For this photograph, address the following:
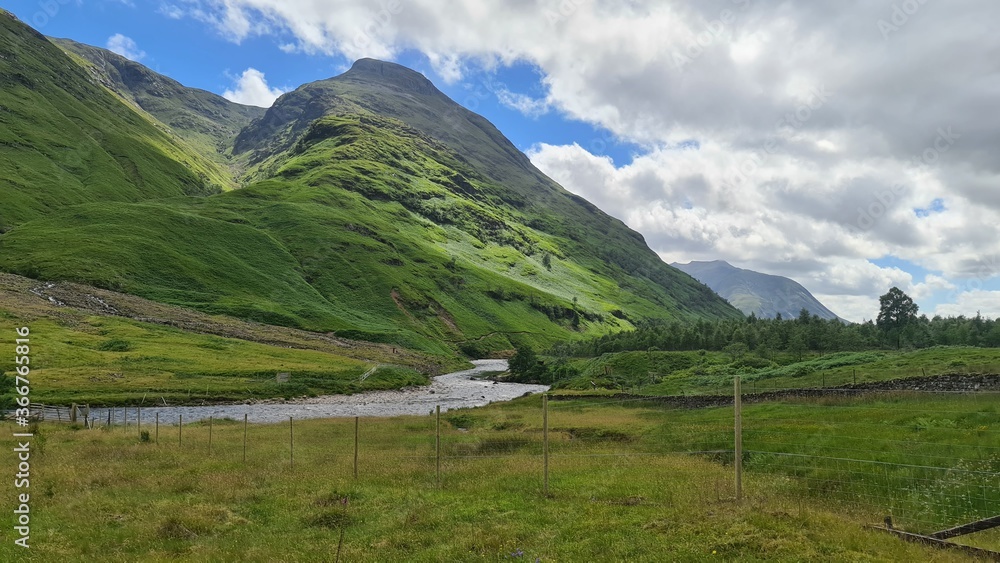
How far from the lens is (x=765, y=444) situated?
24.4m

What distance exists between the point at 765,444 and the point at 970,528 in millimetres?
14072

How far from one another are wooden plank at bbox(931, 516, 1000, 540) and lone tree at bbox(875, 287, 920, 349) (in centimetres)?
13187

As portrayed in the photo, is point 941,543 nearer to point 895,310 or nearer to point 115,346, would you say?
point 115,346

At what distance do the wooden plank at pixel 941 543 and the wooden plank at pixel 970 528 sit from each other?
0.30 meters

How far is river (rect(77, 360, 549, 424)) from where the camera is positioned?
59750mm

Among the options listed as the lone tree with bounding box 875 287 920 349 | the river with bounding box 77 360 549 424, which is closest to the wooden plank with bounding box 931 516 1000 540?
the river with bounding box 77 360 549 424

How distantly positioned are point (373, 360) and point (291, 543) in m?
117

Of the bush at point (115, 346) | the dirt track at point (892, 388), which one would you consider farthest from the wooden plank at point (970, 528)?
the bush at point (115, 346)

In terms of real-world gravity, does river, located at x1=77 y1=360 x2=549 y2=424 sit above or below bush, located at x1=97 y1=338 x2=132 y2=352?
below

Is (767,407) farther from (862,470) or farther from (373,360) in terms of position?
(373,360)

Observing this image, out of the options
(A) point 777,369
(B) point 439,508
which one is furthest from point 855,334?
(B) point 439,508

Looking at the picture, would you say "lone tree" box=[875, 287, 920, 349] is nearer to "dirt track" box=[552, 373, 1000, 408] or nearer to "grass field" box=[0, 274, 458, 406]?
"dirt track" box=[552, 373, 1000, 408]

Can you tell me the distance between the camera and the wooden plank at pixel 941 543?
10195mm

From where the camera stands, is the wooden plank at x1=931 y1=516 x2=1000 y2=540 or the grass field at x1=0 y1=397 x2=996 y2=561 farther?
the grass field at x1=0 y1=397 x2=996 y2=561
